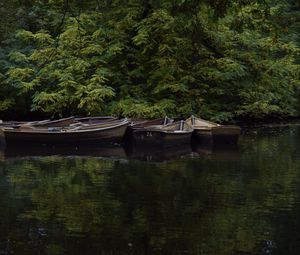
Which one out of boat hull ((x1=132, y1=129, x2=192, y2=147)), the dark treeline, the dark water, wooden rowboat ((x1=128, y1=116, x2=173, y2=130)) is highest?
the dark treeline

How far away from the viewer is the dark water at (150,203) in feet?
31.1

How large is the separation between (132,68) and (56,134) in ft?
26.7

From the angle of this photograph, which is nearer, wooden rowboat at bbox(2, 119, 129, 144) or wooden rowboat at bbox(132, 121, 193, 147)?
wooden rowboat at bbox(132, 121, 193, 147)

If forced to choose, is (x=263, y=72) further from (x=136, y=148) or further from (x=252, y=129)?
(x=136, y=148)

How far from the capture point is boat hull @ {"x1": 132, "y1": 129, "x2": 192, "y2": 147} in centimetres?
2256

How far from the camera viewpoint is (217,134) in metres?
23.5

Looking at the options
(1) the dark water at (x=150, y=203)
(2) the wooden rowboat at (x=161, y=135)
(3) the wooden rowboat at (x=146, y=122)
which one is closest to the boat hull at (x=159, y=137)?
(2) the wooden rowboat at (x=161, y=135)

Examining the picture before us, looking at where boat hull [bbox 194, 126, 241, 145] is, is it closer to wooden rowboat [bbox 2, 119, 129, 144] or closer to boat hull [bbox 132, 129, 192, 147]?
boat hull [bbox 132, 129, 192, 147]

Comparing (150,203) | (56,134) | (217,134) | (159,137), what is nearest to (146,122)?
(159,137)

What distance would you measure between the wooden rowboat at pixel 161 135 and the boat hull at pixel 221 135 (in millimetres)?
601

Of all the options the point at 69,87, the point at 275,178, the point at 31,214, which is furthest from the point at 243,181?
the point at 69,87

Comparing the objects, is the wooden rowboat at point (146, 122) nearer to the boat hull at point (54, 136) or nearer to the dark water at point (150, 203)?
the boat hull at point (54, 136)

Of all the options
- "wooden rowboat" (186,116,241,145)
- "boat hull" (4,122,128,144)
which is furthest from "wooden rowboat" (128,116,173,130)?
"wooden rowboat" (186,116,241,145)

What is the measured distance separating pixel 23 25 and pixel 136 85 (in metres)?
6.57
